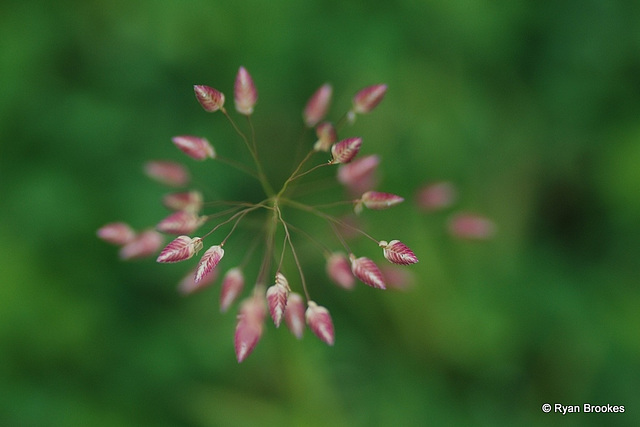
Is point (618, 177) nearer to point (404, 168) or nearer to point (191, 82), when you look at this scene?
point (404, 168)

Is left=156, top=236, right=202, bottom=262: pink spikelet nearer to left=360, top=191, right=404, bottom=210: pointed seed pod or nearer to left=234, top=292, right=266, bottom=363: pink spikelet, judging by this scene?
left=234, top=292, right=266, bottom=363: pink spikelet

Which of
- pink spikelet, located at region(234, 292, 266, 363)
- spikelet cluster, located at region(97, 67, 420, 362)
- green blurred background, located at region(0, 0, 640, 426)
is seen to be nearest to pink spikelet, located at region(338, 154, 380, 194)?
spikelet cluster, located at region(97, 67, 420, 362)

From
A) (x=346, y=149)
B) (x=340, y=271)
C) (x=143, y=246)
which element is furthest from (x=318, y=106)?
(x=143, y=246)

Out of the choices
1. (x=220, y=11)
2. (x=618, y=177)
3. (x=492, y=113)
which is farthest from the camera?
(x=492, y=113)

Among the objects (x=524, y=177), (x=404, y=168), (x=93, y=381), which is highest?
(x=524, y=177)

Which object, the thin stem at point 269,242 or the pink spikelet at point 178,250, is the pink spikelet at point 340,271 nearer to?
the thin stem at point 269,242

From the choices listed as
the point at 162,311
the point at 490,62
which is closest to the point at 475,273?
the point at 490,62
